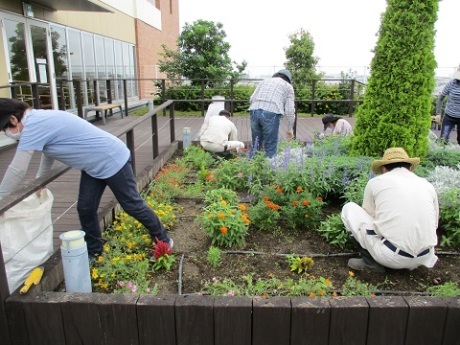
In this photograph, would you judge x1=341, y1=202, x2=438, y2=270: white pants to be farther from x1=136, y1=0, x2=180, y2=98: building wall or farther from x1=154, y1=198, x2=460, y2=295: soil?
x1=136, y1=0, x2=180, y2=98: building wall

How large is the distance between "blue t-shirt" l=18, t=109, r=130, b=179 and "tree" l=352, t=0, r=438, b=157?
121 inches

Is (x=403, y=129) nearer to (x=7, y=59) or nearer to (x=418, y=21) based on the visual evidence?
(x=418, y=21)

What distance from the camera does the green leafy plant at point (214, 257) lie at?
302 cm

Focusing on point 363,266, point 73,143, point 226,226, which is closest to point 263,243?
point 226,226

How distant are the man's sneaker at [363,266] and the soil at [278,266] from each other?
0.03 m

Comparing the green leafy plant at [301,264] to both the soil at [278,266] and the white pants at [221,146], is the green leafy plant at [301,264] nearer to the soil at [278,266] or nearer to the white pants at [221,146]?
the soil at [278,266]

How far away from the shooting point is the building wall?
1688 centimetres

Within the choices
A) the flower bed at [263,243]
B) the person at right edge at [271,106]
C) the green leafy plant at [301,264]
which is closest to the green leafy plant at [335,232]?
the flower bed at [263,243]

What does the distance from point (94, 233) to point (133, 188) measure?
1.51ft

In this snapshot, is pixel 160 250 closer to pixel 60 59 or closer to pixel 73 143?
pixel 73 143

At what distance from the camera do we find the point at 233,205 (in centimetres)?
385

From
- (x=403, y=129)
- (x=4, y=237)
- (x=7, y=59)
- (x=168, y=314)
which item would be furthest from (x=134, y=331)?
(x=7, y=59)

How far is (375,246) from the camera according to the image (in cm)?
278

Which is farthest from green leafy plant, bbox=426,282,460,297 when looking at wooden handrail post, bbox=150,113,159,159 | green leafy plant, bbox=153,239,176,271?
wooden handrail post, bbox=150,113,159,159
